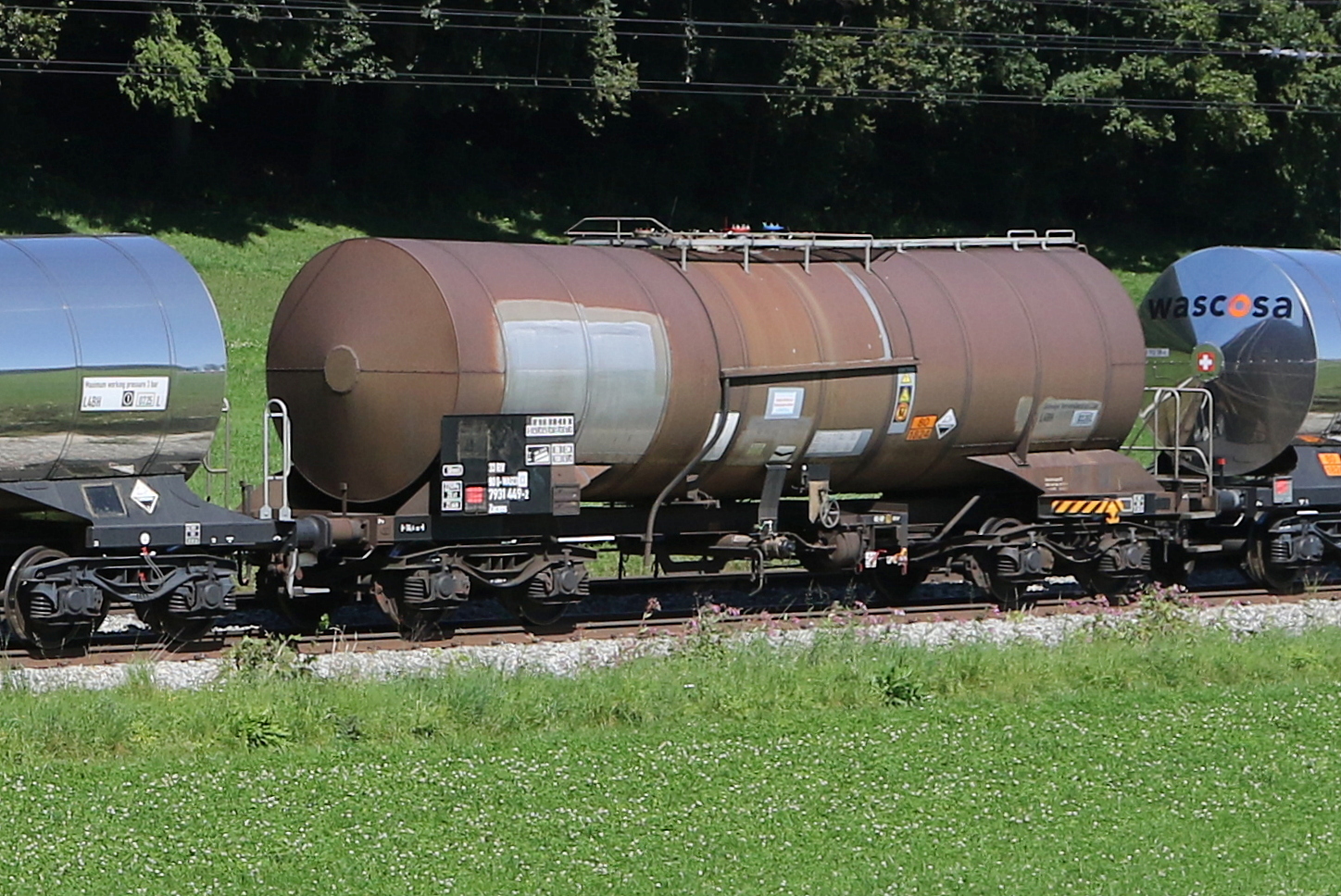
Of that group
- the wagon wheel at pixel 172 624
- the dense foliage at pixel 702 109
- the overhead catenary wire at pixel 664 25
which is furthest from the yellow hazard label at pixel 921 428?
the dense foliage at pixel 702 109

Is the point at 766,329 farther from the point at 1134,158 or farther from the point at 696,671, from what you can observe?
the point at 1134,158

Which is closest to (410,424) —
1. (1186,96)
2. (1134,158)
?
(1186,96)

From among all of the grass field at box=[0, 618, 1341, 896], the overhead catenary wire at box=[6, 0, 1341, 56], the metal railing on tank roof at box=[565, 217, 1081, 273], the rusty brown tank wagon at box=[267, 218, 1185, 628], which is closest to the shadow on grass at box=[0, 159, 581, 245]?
the overhead catenary wire at box=[6, 0, 1341, 56]

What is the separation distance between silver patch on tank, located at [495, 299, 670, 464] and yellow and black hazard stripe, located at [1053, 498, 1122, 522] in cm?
478

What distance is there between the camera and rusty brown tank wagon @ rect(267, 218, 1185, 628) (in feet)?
52.8

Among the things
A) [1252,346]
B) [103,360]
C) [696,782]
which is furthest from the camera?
[1252,346]

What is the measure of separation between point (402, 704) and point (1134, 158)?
56.5m

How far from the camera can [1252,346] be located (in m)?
20.6

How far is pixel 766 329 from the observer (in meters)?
17.4

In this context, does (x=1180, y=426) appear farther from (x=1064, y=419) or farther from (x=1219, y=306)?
(x=1064, y=419)

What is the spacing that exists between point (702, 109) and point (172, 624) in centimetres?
4133

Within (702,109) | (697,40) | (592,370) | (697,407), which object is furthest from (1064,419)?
(702,109)

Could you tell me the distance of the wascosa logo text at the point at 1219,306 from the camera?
66.7ft

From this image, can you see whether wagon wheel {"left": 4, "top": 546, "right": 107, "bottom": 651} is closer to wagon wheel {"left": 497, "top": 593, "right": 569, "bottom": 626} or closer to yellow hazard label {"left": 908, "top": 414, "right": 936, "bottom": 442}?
wagon wheel {"left": 497, "top": 593, "right": 569, "bottom": 626}
